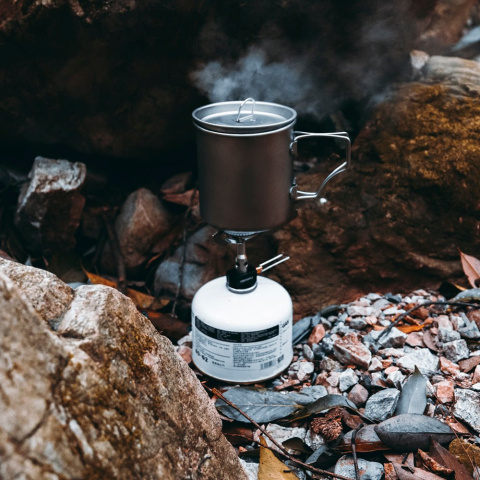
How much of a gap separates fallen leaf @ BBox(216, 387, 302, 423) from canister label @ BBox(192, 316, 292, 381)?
7 cm

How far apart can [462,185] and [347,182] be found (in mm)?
380

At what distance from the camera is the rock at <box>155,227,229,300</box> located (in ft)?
6.70

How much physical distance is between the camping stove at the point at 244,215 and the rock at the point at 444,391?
0.43 metres

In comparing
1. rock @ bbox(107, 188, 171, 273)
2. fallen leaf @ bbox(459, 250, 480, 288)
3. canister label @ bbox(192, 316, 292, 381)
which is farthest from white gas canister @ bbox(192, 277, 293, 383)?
fallen leaf @ bbox(459, 250, 480, 288)

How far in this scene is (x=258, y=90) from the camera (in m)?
2.00

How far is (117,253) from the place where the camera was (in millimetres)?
2117

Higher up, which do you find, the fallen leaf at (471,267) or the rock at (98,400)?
the rock at (98,400)

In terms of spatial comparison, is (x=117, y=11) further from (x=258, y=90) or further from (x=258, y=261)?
(x=258, y=261)

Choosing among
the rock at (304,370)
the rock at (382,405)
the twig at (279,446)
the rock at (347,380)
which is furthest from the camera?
the rock at (304,370)

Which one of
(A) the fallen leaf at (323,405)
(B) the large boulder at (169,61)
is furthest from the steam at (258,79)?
(A) the fallen leaf at (323,405)

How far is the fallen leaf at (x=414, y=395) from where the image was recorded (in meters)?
1.41

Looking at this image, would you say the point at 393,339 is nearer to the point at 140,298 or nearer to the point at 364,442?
the point at 364,442

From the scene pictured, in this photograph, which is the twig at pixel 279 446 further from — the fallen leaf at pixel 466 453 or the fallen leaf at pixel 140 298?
the fallen leaf at pixel 140 298

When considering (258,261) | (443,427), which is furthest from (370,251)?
(443,427)
